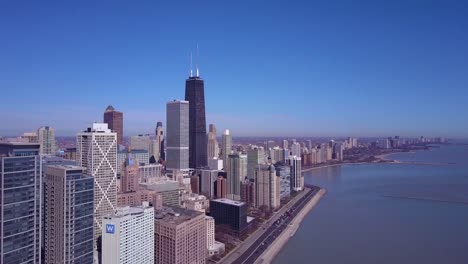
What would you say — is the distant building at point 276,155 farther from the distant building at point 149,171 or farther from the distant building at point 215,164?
the distant building at point 149,171

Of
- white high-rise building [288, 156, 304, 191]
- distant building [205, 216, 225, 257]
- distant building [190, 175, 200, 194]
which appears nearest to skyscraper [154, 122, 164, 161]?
distant building [190, 175, 200, 194]

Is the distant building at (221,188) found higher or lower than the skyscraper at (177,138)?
lower

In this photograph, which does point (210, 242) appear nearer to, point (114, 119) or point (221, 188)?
point (221, 188)

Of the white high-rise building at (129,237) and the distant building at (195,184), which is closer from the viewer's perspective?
the white high-rise building at (129,237)

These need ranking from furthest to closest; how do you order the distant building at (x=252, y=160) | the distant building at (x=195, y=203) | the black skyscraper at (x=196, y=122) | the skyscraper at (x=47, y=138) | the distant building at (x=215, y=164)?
the black skyscraper at (x=196, y=122) → the distant building at (x=215, y=164) → the distant building at (x=252, y=160) → the skyscraper at (x=47, y=138) → the distant building at (x=195, y=203)

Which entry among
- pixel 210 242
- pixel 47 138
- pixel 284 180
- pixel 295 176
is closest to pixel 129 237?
pixel 210 242

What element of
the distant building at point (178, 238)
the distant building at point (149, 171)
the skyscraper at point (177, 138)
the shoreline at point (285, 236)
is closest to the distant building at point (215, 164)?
the skyscraper at point (177, 138)

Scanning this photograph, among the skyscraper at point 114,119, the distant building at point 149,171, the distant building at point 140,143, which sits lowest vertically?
the distant building at point 149,171
